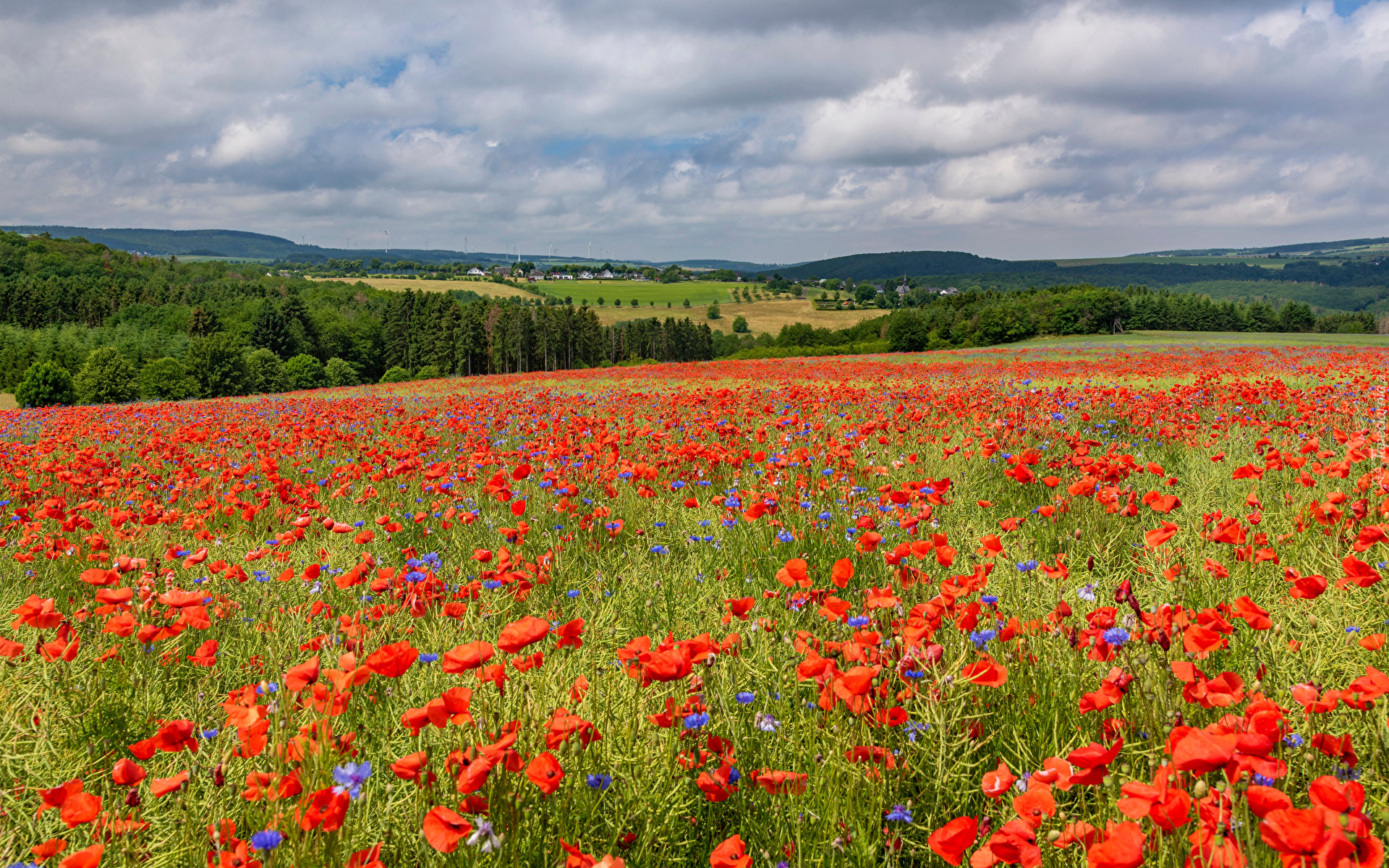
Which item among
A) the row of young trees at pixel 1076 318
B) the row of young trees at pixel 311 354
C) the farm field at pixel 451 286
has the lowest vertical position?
the row of young trees at pixel 311 354

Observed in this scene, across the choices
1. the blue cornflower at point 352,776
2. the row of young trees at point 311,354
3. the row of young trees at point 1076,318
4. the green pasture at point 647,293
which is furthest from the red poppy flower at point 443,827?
the green pasture at point 647,293

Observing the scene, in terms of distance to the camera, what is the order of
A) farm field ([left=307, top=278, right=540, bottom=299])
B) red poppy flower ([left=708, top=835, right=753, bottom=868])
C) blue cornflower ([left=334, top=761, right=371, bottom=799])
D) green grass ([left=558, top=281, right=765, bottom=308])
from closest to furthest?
red poppy flower ([left=708, top=835, right=753, bottom=868])
blue cornflower ([left=334, top=761, right=371, bottom=799])
farm field ([left=307, top=278, right=540, bottom=299])
green grass ([left=558, top=281, right=765, bottom=308])

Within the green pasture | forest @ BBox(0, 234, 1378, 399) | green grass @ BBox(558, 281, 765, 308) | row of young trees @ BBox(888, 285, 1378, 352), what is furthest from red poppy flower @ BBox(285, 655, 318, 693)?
green grass @ BBox(558, 281, 765, 308)

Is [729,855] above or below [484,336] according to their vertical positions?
below

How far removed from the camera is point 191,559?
2781mm

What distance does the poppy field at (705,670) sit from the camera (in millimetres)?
1465

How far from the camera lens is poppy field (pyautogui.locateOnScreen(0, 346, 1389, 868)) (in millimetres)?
1465

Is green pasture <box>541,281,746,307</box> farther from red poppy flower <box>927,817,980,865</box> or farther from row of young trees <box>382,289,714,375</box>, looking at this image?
red poppy flower <box>927,817,980,865</box>

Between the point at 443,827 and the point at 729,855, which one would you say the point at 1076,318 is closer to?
the point at 729,855

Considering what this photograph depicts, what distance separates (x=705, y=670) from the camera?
183 cm

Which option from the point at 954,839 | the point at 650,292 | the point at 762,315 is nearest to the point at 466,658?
the point at 954,839

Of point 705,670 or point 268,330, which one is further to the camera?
point 268,330

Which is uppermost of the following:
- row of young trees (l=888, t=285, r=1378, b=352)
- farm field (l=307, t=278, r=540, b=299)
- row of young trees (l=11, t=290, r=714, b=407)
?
farm field (l=307, t=278, r=540, b=299)

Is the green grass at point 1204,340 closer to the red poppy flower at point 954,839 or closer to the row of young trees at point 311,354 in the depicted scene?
the red poppy flower at point 954,839
